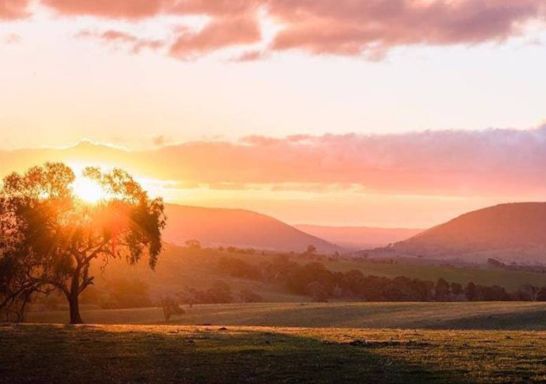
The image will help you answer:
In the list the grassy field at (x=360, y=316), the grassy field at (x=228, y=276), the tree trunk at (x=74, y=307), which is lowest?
the grassy field at (x=360, y=316)

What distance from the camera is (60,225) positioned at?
62.4 metres

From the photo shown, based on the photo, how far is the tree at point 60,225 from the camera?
202 ft

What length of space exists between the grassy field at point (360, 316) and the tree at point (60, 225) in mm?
16259

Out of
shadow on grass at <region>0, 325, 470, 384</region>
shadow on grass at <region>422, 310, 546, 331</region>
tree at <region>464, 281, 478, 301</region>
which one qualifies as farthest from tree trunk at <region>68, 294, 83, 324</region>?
Result: tree at <region>464, 281, 478, 301</region>

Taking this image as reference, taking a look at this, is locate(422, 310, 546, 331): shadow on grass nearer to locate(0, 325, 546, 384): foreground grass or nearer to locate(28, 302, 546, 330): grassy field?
locate(28, 302, 546, 330): grassy field

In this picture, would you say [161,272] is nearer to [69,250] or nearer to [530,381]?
[69,250]

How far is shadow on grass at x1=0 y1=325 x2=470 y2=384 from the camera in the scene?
95.6ft

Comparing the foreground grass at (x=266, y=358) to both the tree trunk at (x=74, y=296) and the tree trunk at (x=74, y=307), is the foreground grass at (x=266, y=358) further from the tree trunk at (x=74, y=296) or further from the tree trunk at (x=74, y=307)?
the tree trunk at (x=74, y=307)

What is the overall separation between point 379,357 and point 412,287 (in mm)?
119298

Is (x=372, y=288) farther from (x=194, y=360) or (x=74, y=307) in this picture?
(x=194, y=360)

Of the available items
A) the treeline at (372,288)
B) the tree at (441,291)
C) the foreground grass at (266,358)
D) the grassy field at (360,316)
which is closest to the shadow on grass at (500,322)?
the grassy field at (360,316)

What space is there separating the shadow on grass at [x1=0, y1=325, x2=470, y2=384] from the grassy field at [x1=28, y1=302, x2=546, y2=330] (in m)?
26.3

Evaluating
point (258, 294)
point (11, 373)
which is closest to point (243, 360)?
point (11, 373)

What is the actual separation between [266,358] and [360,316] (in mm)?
44365
